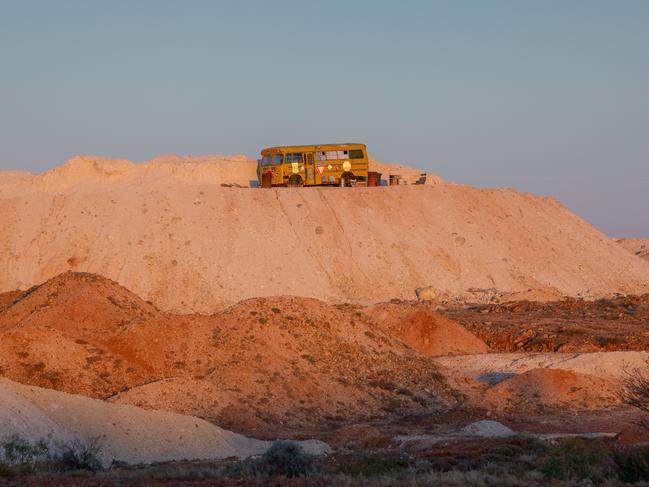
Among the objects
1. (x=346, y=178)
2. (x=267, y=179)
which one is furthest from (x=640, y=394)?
(x=346, y=178)

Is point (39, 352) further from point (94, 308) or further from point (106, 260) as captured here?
point (106, 260)

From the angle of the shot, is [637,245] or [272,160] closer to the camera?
[272,160]

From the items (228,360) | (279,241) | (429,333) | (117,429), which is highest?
(279,241)

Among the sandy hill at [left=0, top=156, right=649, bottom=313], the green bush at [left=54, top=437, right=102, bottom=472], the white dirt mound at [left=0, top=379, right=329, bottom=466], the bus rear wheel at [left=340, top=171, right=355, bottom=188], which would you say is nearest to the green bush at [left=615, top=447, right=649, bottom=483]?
the white dirt mound at [left=0, top=379, right=329, bottom=466]

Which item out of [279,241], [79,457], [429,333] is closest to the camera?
[79,457]

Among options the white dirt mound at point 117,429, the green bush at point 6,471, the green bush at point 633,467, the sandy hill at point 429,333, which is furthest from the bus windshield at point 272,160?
the green bush at point 633,467

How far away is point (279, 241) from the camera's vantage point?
49.0m

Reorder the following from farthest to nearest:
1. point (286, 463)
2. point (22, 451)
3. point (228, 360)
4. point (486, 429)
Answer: point (228, 360) < point (486, 429) < point (22, 451) < point (286, 463)

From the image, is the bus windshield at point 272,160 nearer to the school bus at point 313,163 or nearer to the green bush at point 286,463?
the school bus at point 313,163

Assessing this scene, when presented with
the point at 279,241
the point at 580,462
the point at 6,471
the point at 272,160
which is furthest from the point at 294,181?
the point at 6,471

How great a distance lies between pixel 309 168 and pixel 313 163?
0.32 m

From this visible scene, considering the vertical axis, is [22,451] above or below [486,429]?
above

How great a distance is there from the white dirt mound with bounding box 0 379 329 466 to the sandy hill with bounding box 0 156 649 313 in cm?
2377

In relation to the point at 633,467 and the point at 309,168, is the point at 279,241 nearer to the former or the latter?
the point at 309,168
